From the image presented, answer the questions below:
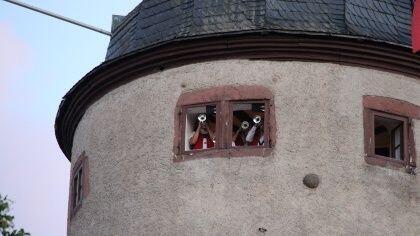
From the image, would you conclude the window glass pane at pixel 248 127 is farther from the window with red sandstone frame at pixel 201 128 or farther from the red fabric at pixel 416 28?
the red fabric at pixel 416 28

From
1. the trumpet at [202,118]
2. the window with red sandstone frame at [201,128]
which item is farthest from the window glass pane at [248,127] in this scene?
the trumpet at [202,118]

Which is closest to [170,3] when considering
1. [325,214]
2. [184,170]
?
[184,170]

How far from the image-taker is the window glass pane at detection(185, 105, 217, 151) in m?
19.6

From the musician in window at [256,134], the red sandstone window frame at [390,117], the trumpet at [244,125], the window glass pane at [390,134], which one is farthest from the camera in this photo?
the window glass pane at [390,134]

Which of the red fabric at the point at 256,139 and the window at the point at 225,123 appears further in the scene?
the red fabric at the point at 256,139

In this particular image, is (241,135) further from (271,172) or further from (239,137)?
(271,172)

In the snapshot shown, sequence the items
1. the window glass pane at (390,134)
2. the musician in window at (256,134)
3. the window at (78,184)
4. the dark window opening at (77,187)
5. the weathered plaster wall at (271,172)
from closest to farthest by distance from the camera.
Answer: the weathered plaster wall at (271,172), the musician in window at (256,134), the window glass pane at (390,134), the window at (78,184), the dark window opening at (77,187)

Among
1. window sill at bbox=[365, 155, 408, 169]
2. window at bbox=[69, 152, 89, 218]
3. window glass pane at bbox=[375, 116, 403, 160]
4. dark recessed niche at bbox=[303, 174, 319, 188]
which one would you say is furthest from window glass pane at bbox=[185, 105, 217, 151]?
window glass pane at bbox=[375, 116, 403, 160]

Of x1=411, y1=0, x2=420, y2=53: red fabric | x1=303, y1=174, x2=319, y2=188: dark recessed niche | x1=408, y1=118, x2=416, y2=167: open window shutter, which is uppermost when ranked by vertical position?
x1=411, y1=0, x2=420, y2=53: red fabric

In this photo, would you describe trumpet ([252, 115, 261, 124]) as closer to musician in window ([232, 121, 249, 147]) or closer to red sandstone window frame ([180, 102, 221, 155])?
musician in window ([232, 121, 249, 147])

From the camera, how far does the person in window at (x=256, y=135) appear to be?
1939 centimetres

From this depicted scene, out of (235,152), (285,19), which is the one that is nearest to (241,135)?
(235,152)

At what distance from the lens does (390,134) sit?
65.8 ft

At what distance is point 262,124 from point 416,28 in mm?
2323
